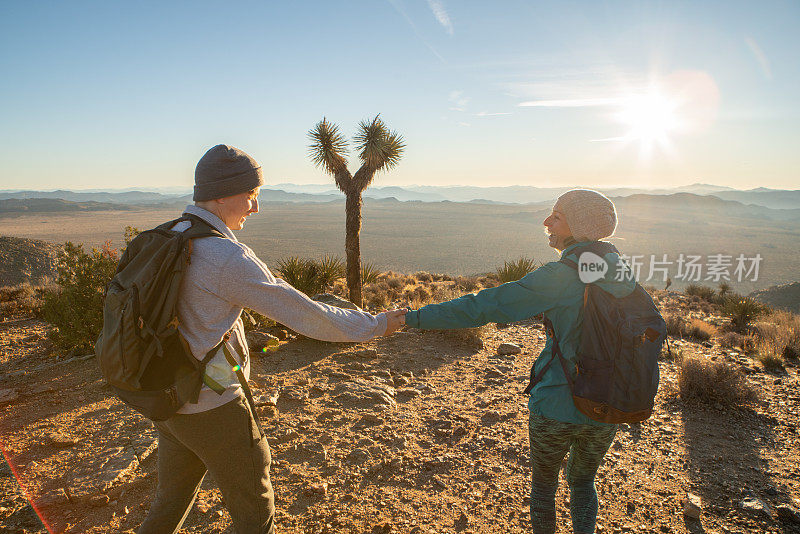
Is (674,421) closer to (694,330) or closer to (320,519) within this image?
(320,519)

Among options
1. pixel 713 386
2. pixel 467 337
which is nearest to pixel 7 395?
pixel 467 337

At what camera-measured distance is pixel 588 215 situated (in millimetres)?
2082

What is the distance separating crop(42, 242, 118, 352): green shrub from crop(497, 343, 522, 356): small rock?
6016 mm

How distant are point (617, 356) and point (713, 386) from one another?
16.1ft

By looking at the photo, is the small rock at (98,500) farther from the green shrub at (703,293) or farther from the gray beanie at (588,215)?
the green shrub at (703,293)

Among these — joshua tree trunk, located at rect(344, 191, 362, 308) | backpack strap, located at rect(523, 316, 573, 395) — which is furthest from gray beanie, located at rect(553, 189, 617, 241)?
joshua tree trunk, located at rect(344, 191, 362, 308)

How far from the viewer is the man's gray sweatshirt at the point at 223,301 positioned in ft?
5.03

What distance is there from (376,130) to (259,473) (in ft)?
32.6

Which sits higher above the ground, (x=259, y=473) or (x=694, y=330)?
(x=259, y=473)

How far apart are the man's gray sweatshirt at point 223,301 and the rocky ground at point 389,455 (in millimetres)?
1850

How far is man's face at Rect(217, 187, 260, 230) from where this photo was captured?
5.82 feet

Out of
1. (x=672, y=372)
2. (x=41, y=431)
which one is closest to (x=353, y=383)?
(x=41, y=431)

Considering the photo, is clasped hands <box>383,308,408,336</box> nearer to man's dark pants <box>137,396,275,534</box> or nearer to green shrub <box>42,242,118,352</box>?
man's dark pants <box>137,396,275,534</box>

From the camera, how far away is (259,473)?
173 centimetres
